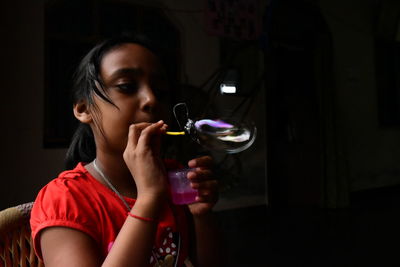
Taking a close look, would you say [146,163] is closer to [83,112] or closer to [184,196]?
[184,196]

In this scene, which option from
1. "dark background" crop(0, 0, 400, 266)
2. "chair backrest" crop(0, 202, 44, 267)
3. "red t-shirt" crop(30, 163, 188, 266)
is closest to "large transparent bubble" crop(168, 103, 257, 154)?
"red t-shirt" crop(30, 163, 188, 266)

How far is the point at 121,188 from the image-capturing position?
62 cm

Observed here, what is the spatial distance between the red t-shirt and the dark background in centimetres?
114

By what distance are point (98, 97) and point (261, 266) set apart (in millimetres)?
1379

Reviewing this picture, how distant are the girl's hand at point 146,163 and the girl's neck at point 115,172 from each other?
0.12 metres

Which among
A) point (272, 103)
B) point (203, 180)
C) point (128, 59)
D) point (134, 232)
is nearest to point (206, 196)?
point (203, 180)

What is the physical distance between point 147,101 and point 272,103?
7.75 feet

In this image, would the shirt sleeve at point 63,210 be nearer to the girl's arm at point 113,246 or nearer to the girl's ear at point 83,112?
the girl's arm at point 113,246

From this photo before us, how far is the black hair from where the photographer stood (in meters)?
0.59

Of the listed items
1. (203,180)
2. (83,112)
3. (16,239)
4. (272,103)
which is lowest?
(16,239)

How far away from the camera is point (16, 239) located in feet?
1.85

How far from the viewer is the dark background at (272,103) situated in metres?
1.83

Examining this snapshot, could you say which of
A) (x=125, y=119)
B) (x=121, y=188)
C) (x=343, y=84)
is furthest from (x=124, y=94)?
(x=343, y=84)

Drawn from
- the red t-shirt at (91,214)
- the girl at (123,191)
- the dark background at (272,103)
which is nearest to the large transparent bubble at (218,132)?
the girl at (123,191)
